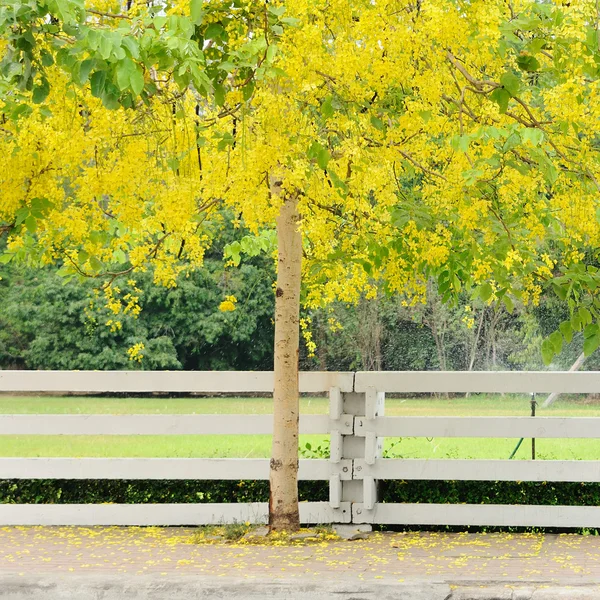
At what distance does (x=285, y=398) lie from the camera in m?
8.96

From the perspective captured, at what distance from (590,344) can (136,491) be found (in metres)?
4.40

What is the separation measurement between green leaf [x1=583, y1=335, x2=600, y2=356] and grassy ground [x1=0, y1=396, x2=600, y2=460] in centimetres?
1139

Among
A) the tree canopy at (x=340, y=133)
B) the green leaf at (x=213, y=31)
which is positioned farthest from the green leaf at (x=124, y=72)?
the green leaf at (x=213, y=31)

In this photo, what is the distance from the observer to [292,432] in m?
8.98

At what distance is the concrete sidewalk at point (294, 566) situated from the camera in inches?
253

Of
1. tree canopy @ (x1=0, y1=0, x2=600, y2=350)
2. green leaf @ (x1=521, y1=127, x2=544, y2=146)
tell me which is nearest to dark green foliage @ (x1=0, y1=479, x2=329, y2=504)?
tree canopy @ (x1=0, y1=0, x2=600, y2=350)

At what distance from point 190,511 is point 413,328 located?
3078 cm

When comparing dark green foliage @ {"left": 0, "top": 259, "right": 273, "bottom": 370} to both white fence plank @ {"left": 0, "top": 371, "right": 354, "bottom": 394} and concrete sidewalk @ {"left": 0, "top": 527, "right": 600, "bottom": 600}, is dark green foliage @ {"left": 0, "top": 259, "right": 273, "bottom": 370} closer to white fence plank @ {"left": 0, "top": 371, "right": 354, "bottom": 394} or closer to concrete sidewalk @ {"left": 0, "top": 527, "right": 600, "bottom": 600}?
white fence plank @ {"left": 0, "top": 371, "right": 354, "bottom": 394}

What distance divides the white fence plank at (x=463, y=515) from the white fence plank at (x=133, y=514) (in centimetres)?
67

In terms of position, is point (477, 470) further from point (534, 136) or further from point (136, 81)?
point (136, 81)

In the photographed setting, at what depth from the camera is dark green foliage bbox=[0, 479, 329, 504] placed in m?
9.86

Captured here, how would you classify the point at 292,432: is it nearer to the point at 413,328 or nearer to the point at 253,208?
the point at 253,208

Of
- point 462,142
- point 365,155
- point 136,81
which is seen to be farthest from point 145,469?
point 136,81

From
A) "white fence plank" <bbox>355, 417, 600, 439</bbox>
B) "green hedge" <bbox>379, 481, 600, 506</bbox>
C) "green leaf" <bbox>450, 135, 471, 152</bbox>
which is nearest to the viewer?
"green leaf" <bbox>450, 135, 471, 152</bbox>
